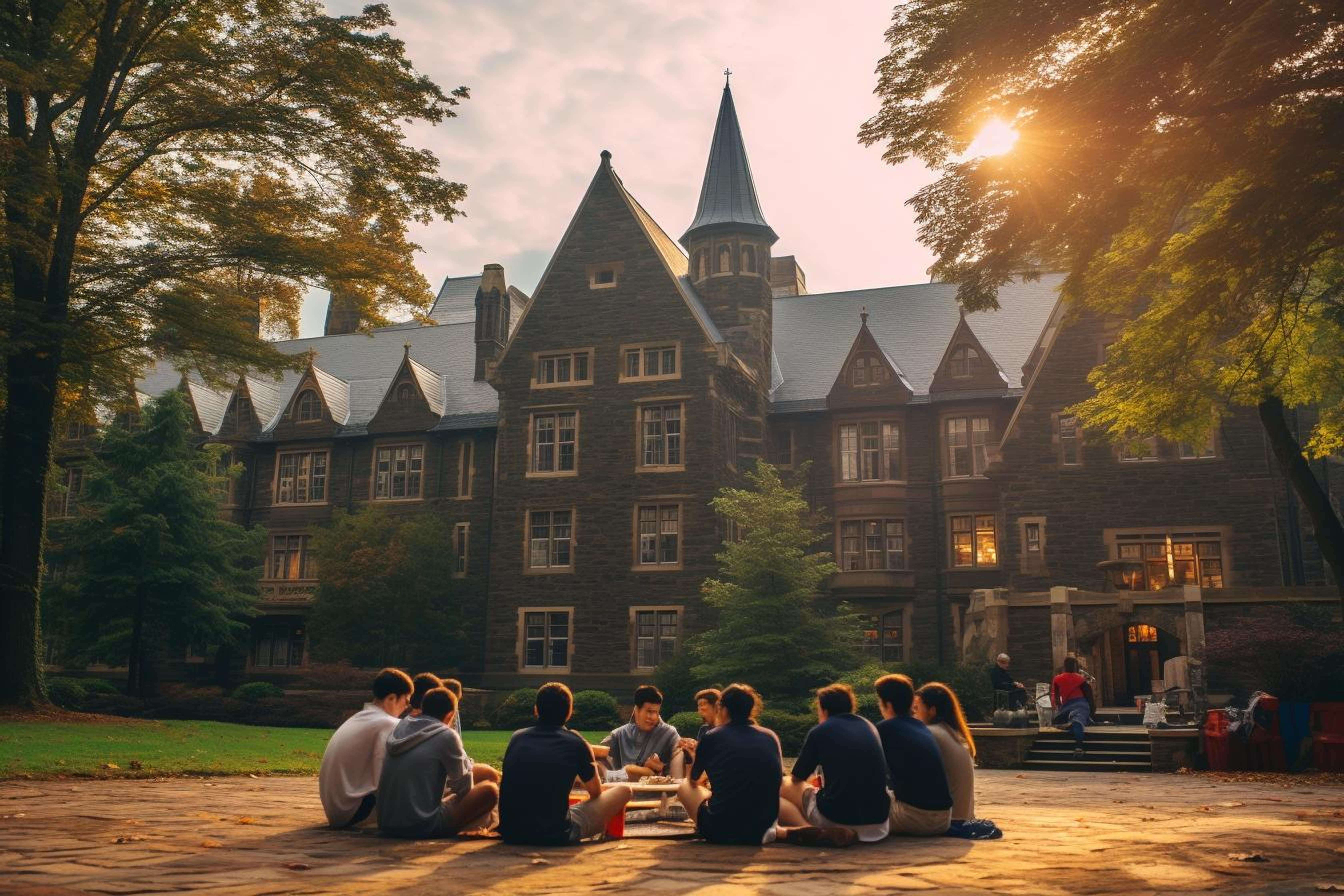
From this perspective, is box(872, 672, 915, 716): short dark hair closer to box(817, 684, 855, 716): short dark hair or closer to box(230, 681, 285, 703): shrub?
box(817, 684, 855, 716): short dark hair

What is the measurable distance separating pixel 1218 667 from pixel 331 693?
2184 cm

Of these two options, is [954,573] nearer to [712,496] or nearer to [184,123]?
[712,496]

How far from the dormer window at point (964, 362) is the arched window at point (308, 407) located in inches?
878

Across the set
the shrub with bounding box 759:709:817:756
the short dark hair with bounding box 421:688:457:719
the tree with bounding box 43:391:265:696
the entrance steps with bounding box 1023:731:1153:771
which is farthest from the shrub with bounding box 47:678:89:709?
the short dark hair with bounding box 421:688:457:719

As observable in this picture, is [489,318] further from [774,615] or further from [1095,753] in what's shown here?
[1095,753]

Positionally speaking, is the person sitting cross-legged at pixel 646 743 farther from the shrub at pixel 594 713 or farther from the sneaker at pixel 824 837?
the shrub at pixel 594 713

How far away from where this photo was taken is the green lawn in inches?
538

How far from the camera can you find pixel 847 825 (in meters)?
7.92

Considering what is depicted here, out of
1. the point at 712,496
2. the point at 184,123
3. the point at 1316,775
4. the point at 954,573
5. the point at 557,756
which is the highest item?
the point at 184,123

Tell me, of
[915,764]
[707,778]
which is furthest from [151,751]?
[915,764]

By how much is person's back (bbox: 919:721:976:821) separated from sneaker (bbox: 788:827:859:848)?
1.11 meters

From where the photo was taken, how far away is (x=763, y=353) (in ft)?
122

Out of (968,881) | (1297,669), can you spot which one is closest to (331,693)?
(1297,669)

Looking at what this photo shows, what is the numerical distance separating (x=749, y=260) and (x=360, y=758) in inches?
1214
